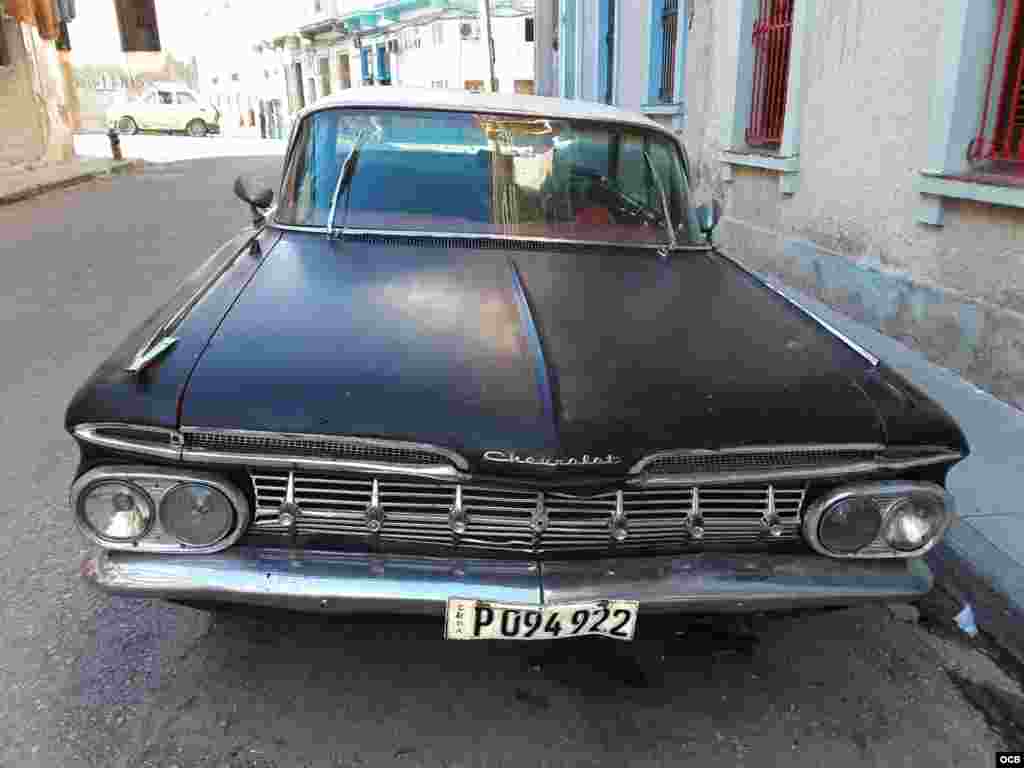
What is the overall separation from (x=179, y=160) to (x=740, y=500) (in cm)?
2167

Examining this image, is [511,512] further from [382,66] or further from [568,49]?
[382,66]

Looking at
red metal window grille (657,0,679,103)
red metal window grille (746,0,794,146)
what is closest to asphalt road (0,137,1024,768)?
red metal window grille (746,0,794,146)

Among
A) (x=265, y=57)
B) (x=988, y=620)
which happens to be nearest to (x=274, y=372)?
(x=988, y=620)

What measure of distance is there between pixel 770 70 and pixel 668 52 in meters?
3.16

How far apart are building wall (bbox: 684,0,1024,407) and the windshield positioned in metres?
2.15

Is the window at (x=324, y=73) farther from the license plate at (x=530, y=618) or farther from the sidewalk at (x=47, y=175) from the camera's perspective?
the license plate at (x=530, y=618)

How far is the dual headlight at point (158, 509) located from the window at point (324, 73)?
38.7m

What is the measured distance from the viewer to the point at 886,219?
5.36 m

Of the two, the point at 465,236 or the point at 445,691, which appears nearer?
the point at 445,691

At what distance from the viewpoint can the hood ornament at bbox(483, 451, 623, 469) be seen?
6.10 feet

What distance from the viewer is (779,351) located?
2.38 metres

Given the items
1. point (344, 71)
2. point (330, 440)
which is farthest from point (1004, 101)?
point (344, 71)

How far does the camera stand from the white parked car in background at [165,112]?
3200 cm

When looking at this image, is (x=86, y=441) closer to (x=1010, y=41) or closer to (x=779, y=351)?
(x=779, y=351)
